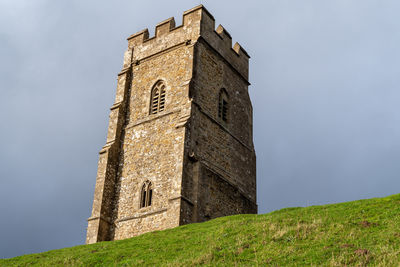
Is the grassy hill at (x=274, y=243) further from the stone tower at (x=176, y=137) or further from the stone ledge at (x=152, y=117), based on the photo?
the stone ledge at (x=152, y=117)

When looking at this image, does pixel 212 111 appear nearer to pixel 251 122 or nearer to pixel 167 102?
pixel 167 102

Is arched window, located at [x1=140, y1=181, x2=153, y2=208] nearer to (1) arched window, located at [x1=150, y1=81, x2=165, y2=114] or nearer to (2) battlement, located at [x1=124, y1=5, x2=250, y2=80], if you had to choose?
(1) arched window, located at [x1=150, y1=81, x2=165, y2=114]

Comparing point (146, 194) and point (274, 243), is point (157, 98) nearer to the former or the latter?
point (146, 194)

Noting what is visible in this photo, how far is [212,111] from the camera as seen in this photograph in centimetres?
2936

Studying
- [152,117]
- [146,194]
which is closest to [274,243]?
[146,194]

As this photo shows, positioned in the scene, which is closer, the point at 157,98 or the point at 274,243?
the point at 274,243

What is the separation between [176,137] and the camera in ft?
87.6

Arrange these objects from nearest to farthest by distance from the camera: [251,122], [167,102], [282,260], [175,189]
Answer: [282,260] < [175,189] < [167,102] < [251,122]

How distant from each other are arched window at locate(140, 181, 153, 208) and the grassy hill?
16.8 feet

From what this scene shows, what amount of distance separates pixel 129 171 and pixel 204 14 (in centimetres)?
991

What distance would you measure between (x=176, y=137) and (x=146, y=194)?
126 inches

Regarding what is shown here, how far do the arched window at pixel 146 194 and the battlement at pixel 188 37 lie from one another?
830cm

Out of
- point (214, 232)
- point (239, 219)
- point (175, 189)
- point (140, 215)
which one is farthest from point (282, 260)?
point (140, 215)

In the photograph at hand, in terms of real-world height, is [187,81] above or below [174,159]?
above
